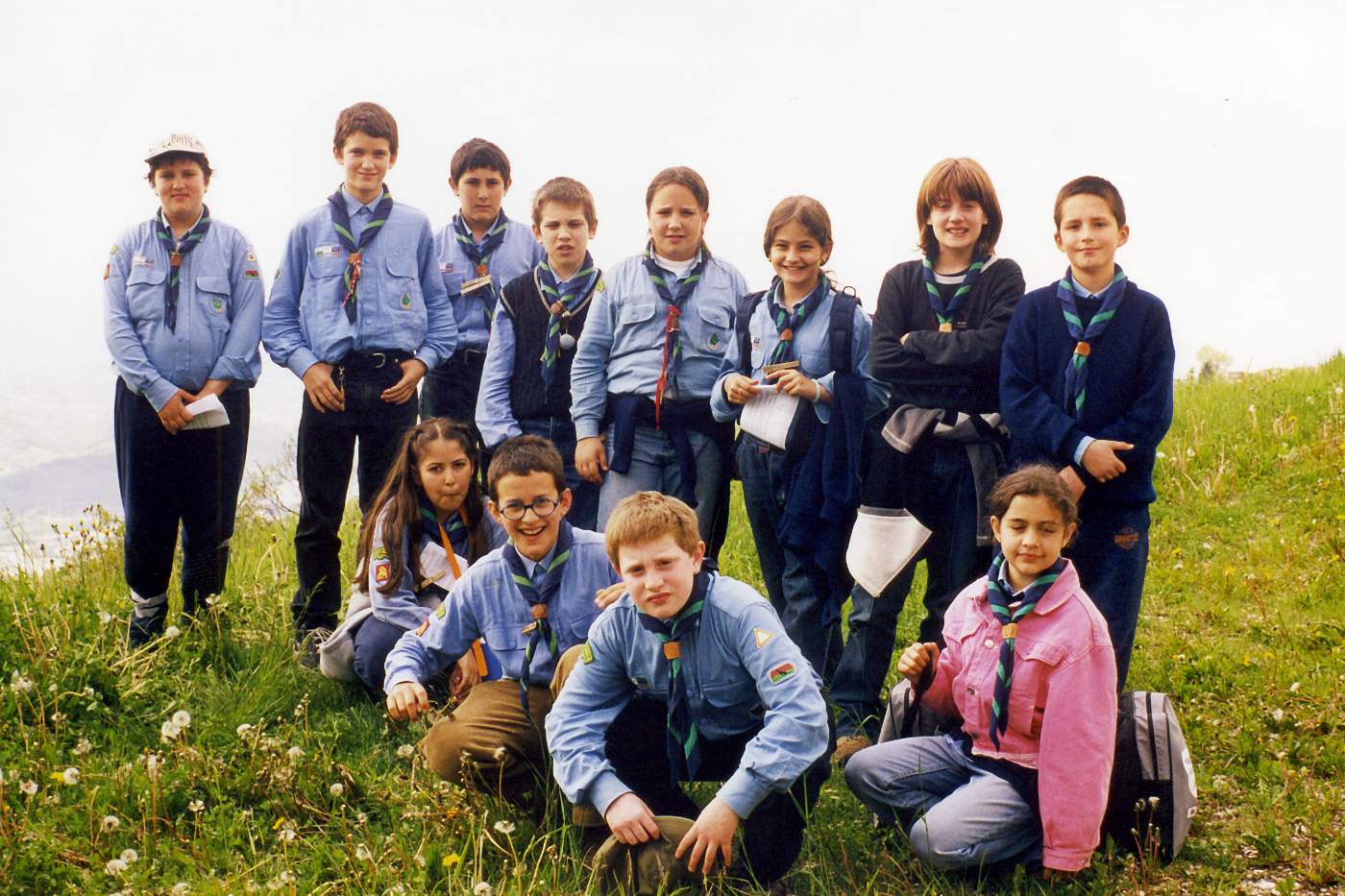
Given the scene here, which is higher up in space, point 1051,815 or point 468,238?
point 468,238

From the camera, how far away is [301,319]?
6.02 m

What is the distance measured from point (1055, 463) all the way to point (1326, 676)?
6.43 ft

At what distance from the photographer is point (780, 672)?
146 inches

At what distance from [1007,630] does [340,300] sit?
360 cm

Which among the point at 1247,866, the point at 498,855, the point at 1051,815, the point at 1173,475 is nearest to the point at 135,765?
the point at 498,855

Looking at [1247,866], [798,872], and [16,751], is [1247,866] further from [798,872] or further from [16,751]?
[16,751]

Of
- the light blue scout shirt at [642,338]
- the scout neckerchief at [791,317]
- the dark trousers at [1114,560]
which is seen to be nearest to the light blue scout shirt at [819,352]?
the scout neckerchief at [791,317]

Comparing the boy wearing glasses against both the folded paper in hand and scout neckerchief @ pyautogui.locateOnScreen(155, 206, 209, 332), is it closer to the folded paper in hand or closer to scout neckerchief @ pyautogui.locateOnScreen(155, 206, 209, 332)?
the folded paper in hand

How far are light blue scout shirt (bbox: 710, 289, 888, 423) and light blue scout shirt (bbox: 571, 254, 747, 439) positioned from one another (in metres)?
0.22

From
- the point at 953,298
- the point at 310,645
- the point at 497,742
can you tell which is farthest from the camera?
the point at 310,645

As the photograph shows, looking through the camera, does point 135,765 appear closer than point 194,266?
Yes

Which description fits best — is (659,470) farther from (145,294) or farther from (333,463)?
(145,294)

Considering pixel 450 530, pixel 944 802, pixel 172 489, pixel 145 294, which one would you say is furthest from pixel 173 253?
pixel 944 802

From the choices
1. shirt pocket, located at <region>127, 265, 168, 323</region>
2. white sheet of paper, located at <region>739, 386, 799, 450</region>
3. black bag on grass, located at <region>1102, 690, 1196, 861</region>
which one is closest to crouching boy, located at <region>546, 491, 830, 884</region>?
black bag on grass, located at <region>1102, 690, 1196, 861</region>
